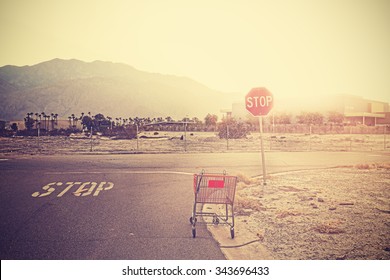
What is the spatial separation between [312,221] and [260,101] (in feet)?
12.8

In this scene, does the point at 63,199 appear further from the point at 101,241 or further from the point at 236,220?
the point at 236,220

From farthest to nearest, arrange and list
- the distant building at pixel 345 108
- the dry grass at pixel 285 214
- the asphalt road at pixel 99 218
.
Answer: the distant building at pixel 345 108
the dry grass at pixel 285 214
the asphalt road at pixel 99 218

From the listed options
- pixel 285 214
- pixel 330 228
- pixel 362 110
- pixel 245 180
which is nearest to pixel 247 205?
pixel 285 214

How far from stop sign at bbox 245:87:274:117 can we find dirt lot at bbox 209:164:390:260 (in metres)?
2.48

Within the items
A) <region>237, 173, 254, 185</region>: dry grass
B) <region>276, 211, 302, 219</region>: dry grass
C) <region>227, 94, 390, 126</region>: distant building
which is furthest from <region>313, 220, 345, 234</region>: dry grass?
<region>227, 94, 390, 126</region>: distant building

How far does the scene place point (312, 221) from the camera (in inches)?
249

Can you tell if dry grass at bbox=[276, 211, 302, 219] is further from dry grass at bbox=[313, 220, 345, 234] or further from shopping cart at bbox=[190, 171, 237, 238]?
shopping cart at bbox=[190, 171, 237, 238]

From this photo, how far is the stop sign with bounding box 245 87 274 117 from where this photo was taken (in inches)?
350

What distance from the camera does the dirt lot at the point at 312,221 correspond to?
192 inches

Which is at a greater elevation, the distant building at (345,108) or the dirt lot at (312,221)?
the distant building at (345,108)

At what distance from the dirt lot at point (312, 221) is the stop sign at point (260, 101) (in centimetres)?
248

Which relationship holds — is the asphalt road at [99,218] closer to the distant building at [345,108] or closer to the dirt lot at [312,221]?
the dirt lot at [312,221]

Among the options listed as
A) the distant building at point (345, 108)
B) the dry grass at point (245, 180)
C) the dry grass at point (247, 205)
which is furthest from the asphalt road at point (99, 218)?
the distant building at point (345, 108)
